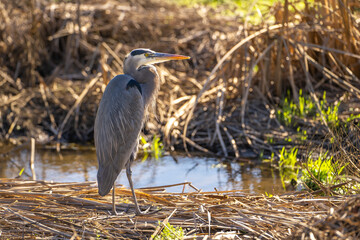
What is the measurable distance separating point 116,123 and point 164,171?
200 centimetres

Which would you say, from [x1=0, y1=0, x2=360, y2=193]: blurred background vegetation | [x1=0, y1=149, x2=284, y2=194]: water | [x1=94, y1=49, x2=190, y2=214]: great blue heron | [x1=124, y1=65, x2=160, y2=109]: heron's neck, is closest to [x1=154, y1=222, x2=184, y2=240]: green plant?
[x1=94, y1=49, x2=190, y2=214]: great blue heron

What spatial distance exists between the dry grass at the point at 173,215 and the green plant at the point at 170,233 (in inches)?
1.7

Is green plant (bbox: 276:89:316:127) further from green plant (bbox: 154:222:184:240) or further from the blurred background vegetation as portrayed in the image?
green plant (bbox: 154:222:184:240)

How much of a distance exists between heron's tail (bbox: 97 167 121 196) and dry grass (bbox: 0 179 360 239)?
190 millimetres

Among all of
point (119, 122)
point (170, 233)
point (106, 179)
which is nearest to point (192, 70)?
point (119, 122)

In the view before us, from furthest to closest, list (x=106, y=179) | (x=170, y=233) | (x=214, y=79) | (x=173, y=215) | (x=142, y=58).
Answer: (x=214, y=79) < (x=142, y=58) < (x=106, y=179) < (x=173, y=215) < (x=170, y=233)

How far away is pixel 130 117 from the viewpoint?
14.3ft

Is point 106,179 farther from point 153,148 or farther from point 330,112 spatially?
point 330,112

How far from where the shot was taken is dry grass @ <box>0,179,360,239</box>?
3434mm

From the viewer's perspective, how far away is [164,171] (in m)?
6.19

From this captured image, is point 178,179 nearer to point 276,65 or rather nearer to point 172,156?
point 172,156

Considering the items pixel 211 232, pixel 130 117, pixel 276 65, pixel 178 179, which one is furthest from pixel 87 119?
pixel 211 232

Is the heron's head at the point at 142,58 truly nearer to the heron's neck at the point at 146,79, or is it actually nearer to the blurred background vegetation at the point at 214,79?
the heron's neck at the point at 146,79

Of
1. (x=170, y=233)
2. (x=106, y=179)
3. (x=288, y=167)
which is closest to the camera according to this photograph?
(x=170, y=233)
